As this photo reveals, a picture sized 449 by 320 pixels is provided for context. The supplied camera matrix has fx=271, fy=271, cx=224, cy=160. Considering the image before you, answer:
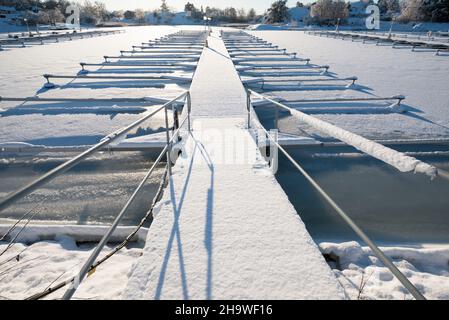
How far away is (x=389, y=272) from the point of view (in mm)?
2793

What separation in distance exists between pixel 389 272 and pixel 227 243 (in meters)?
1.78

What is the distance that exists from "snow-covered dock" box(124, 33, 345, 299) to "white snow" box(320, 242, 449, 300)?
26.2 inches

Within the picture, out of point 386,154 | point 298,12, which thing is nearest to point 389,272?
point 386,154

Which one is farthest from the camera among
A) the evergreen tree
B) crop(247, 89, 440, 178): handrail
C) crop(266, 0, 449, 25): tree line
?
the evergreen tree

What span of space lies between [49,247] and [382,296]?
349 cm

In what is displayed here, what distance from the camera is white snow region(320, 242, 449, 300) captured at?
8.24ft

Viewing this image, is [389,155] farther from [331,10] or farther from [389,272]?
[331,10]

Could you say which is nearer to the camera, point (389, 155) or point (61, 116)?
point (389, 155)

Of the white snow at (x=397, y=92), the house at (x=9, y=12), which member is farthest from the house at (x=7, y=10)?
the white snow at (x=397, y=92)

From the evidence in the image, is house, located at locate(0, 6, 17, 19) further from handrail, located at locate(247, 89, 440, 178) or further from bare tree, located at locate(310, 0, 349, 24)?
handrail, located at locate(247, 89, 440, 178)

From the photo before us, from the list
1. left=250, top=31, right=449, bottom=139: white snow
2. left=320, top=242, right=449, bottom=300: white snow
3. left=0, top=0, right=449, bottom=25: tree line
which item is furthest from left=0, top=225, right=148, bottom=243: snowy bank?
left=0, top=0, right=449, bottom=25: tree line

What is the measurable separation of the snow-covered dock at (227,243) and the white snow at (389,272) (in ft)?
2.18

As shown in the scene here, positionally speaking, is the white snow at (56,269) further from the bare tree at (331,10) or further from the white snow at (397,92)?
the bare tree at (331,10)

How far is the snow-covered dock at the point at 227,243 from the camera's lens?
6.38ft
